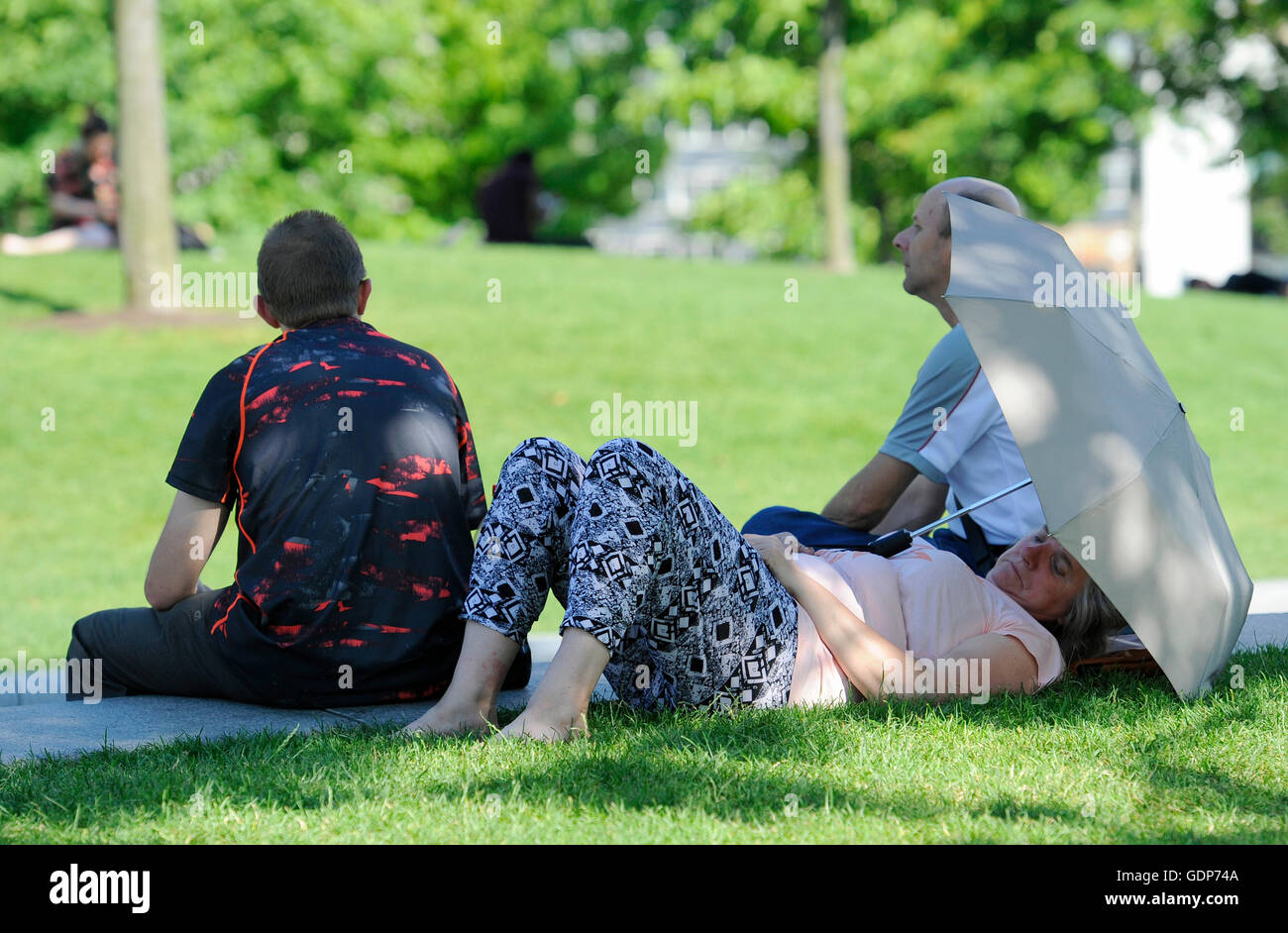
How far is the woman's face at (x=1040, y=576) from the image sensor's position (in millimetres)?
4199

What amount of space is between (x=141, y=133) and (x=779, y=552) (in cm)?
1029

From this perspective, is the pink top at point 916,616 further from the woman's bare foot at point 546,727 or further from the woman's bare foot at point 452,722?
the woman's bare foot at point 452,722

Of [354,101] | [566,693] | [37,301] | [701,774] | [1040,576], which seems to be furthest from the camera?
[354,101]

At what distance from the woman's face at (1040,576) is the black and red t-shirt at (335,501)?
1.67 meters

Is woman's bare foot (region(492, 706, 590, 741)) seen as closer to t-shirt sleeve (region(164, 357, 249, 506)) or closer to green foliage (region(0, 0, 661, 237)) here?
t-shirt sleeve (region(164, 357, 249, 506))

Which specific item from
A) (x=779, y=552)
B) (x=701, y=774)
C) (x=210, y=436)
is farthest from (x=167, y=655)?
(x=779, y=552)

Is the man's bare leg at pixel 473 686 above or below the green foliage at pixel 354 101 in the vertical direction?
below

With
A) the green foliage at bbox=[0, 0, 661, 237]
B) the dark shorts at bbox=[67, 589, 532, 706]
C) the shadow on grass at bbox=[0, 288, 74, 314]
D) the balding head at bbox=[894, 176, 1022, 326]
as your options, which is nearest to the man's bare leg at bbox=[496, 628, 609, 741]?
the dark shorts at bbox=[67, 589, 532, 706]

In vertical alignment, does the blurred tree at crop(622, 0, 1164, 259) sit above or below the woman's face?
above

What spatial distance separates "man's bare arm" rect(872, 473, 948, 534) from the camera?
16.4 feet

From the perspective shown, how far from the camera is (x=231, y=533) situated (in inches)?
400

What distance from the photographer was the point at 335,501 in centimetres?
404

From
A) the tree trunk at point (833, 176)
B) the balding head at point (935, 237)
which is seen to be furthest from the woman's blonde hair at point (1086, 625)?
the tree trunk at point (833, 176)

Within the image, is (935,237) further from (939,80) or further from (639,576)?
(939,80)
